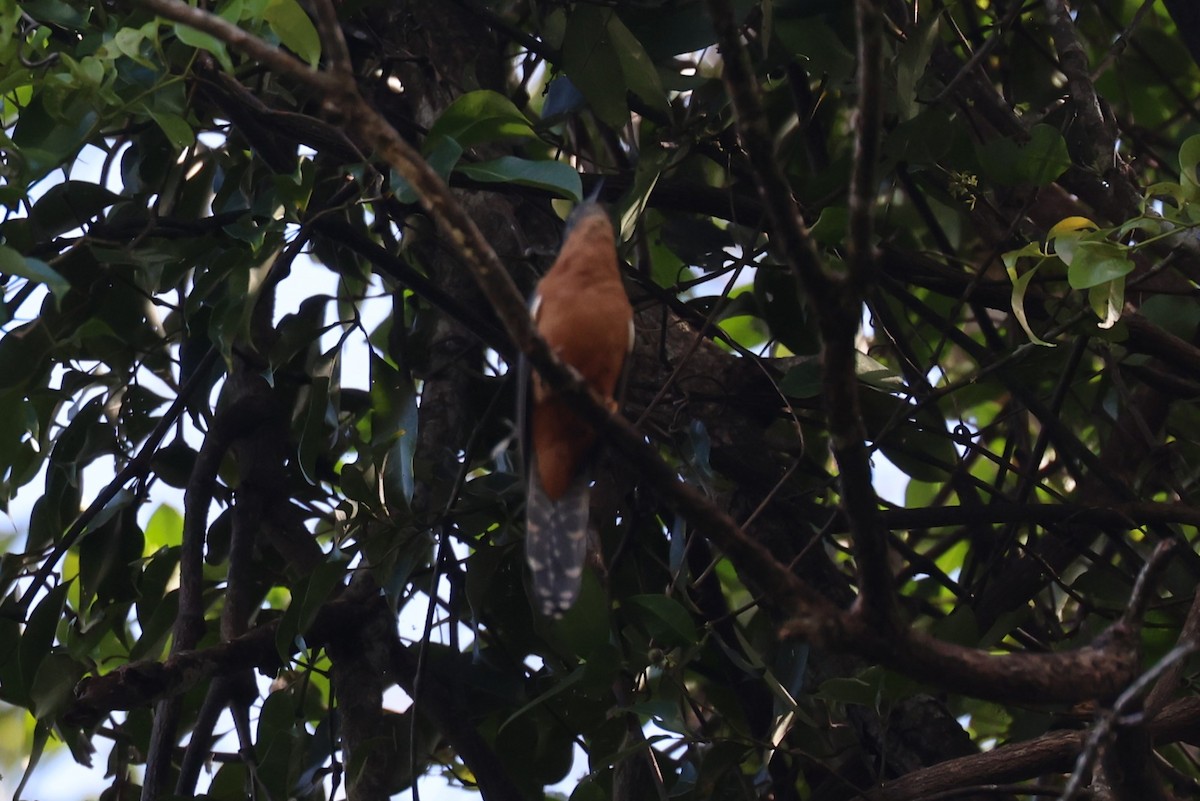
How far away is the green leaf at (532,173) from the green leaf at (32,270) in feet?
Answer: 2.22

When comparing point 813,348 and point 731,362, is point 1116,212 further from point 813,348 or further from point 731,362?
point 731,362

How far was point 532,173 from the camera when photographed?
190 cm

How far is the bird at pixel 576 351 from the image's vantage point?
2.24m

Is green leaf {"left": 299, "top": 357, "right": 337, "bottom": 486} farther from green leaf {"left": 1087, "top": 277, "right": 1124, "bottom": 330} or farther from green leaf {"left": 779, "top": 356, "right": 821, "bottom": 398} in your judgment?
green leaf {"left": 1087, "top": 277, "right": 1124, "bottom": 330}

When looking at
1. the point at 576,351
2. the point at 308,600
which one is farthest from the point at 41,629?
the point at 576,351

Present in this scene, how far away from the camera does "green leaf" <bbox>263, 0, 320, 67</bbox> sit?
182 centimetres

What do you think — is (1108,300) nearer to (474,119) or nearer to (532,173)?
(532,173)

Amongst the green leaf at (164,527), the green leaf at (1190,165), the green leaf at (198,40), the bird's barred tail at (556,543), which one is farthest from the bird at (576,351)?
the green leaf at (164,527)

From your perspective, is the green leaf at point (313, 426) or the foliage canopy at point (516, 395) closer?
the foliage canopy at point (516, 395)

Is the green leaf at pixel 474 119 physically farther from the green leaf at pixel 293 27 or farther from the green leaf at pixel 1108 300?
the green leaf at pixel 1108 300

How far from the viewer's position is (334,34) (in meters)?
1.19

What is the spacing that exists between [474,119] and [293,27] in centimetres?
33

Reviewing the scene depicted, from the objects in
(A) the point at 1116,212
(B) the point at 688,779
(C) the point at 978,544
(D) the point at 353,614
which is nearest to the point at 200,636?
(D) the point at 353,614

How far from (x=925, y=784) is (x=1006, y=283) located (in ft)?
3.79
